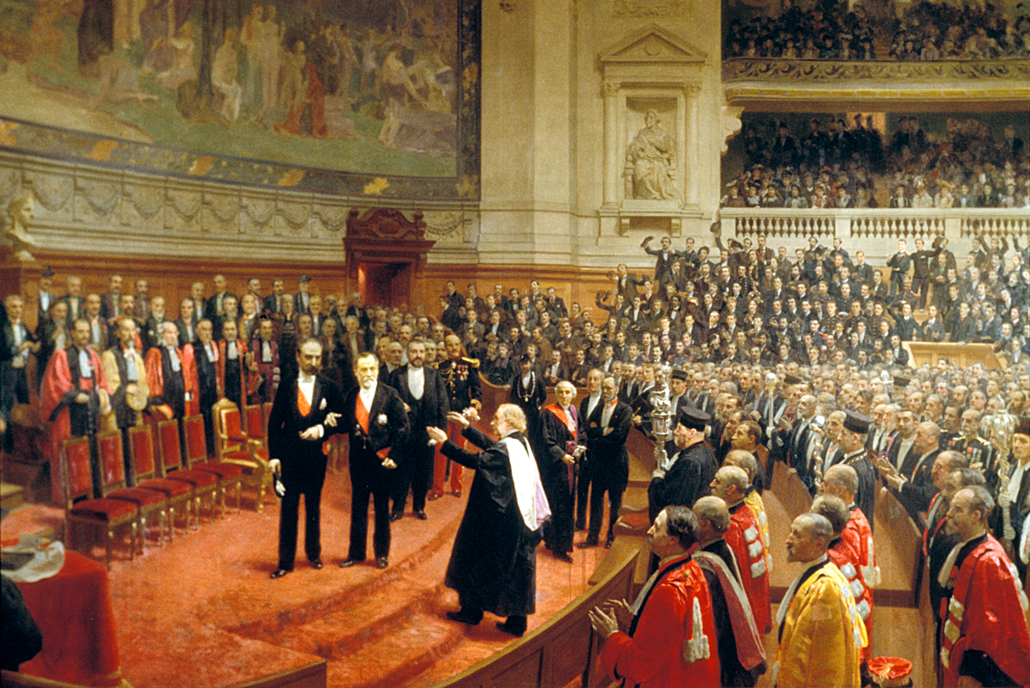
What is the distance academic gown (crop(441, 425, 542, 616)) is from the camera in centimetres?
561

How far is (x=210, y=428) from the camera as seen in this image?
6156mm

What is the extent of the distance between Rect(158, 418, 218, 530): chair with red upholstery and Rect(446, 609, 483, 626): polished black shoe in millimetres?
1990

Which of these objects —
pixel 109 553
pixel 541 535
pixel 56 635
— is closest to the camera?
pixel 56 635

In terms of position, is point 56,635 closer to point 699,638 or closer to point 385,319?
point 385,319

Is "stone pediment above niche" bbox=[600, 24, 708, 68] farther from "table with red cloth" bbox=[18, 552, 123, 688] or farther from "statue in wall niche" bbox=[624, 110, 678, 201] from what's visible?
"table with red cloth" bbox=[18, 552, 123, 688]


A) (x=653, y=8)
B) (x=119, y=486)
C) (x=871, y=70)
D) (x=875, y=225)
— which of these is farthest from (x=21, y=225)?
(x=871, y=70)

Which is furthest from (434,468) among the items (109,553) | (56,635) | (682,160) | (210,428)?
(682,160)

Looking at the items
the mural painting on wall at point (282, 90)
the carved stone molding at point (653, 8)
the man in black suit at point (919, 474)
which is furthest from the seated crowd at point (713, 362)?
the carved stone molding at point (653, 8)

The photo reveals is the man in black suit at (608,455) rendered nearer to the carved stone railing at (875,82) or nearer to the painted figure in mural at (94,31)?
the carved stone railing at (875,82)

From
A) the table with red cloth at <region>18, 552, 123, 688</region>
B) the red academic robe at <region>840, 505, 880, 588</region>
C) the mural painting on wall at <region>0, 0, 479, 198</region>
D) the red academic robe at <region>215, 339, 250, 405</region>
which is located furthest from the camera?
the red academic robe at <region>215, 339, 250, 405</region>

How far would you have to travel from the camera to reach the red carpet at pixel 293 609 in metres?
5.23

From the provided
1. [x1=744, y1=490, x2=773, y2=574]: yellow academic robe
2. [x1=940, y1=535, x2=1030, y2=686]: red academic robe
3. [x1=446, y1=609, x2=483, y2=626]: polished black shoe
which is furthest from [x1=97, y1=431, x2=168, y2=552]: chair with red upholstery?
[x1=940, y1=535, x2=1030, y2=686]: red academic robe

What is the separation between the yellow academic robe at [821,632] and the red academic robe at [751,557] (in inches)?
26.7

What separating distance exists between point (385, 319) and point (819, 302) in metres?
3.45
